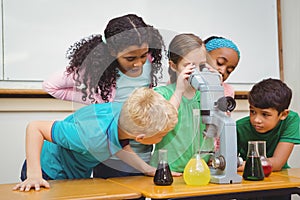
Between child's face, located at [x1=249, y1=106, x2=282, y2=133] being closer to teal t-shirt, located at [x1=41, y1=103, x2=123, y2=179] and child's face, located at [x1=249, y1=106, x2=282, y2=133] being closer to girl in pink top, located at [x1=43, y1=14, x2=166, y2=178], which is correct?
girl in pink top, located at [x1=43, y1=14, x2=166, y2=178]

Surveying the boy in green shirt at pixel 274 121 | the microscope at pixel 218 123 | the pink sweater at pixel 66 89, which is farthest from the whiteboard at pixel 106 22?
the microscope at pixel 218 123

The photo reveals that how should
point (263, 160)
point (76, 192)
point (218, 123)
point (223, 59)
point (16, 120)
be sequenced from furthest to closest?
point (16, 120) → point (223, 59) → point (263, 160) → point (218, 123) → point (76, 192)

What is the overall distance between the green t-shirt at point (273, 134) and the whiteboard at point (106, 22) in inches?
21.7

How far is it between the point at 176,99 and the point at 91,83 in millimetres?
257

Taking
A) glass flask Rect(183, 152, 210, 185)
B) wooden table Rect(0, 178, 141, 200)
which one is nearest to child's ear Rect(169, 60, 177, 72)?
glass flask Rect(183, 152, 210, 185)

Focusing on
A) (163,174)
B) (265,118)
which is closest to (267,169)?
(265,118)

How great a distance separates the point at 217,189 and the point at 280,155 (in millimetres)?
457

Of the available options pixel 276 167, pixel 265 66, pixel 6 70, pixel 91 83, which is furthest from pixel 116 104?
pixel 265 66

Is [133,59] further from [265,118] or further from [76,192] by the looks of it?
[265,118]

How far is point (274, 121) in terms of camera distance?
4.98 ft

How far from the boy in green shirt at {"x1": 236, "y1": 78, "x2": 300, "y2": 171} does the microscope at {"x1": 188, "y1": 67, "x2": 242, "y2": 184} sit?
32 cm

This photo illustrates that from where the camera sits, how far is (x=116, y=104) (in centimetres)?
123

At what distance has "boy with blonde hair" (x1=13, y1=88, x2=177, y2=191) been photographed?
1173 millimetres

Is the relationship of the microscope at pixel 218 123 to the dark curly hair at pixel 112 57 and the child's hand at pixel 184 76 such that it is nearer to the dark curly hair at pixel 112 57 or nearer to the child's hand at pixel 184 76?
the child's hand at pixel 184 76
